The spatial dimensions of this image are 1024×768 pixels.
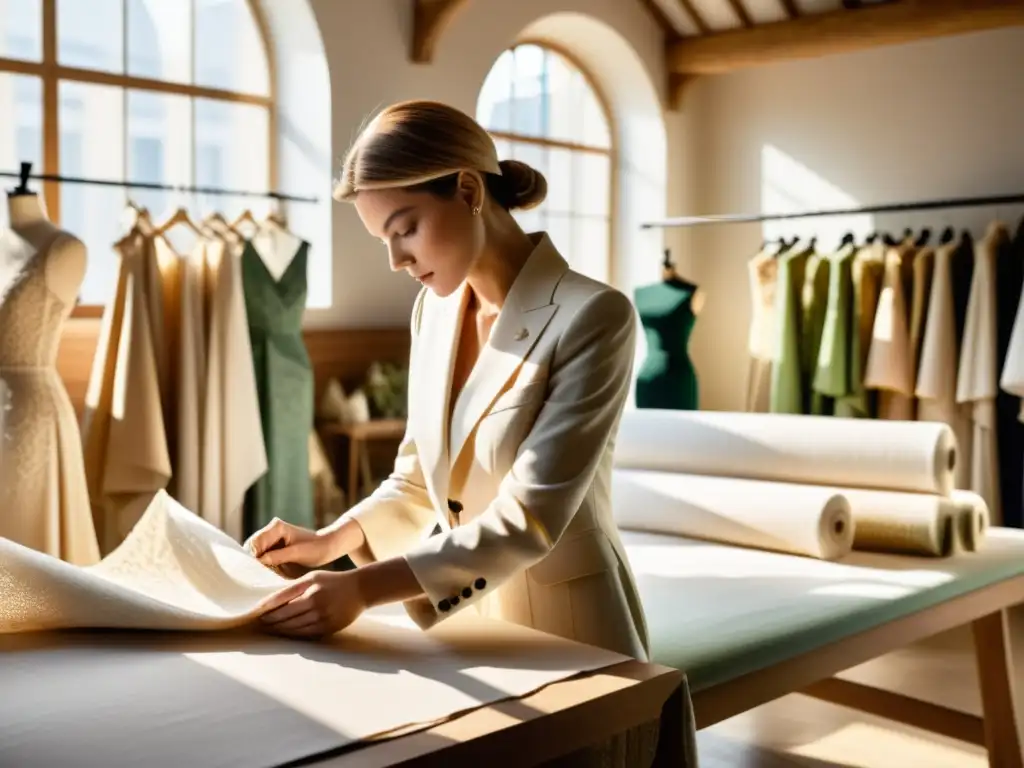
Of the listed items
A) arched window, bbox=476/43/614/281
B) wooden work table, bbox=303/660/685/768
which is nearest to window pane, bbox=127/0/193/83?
arched window, bbox=476/43/614/281

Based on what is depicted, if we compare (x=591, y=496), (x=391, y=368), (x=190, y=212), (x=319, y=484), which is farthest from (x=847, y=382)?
(x=591, y=496)

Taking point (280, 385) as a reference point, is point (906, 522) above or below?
below

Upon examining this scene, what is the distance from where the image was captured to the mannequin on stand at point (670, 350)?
485 centimetres

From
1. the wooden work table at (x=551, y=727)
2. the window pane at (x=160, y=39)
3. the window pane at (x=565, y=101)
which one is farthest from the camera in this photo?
the window pane at (x=565, y=101)

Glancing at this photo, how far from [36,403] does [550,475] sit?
203 cm

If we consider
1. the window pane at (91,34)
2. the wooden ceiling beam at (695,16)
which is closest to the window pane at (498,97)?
the wooden ceiling beam at (695,16)

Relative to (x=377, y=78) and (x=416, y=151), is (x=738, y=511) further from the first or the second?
(x=377, y=78)

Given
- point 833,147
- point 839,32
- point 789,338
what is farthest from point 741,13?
point 789,338

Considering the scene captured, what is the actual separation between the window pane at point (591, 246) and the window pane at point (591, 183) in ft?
0.19

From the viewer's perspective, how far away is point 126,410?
3.32 meters

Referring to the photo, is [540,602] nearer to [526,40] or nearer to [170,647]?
[170,647]

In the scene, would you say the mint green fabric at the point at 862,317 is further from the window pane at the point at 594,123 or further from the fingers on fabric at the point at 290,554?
the fingers on fabric at the point at 290,554

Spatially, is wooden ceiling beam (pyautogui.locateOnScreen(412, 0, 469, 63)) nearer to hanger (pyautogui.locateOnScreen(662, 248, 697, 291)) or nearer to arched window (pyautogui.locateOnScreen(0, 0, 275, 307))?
arched window (pyautogui.locateOnScreen(0, 0, 275, 307))

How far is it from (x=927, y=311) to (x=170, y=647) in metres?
3.95
